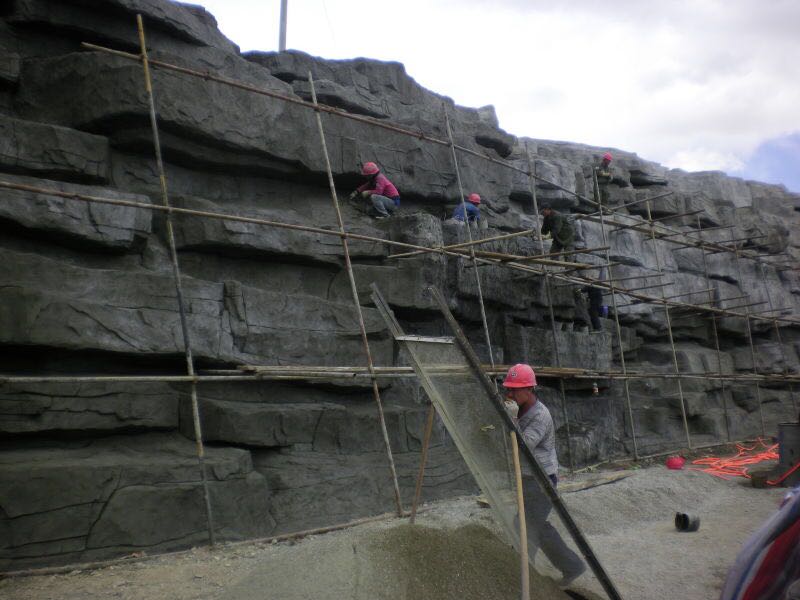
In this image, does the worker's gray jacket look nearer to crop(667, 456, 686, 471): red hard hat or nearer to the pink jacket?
the pink jacket

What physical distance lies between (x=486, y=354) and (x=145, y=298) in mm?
4648

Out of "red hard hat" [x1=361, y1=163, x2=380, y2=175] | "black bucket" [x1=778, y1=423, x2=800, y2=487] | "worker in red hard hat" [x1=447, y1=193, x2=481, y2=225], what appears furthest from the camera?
"worker in red hard hat" [x1=447, y1=193, x2=481, y2=225]

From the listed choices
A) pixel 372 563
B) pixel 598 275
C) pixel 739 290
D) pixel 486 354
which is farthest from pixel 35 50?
pixel 739 290

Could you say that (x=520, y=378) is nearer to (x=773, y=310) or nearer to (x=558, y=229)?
(x=558, y=229)

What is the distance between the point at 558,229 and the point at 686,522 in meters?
5.25

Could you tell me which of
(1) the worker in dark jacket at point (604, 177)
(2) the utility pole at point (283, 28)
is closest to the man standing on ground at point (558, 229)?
(1) the worker in dark jacket at point (604, 177)

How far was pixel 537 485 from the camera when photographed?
4664mm

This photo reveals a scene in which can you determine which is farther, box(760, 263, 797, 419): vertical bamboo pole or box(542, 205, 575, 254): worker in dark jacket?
box(760, 263, 797, 419): vertical bamboo pole

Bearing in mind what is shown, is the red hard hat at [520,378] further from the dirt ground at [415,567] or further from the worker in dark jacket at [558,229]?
the worker in dark jacket at [558,229]

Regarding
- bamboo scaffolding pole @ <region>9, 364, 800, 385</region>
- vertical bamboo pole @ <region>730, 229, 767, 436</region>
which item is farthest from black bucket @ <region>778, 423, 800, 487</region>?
vertical bamboo pole @ <region>730, 229, 767, 436</region>

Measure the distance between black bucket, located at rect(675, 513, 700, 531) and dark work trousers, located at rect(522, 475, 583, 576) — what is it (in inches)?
123

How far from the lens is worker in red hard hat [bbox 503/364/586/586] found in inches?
184

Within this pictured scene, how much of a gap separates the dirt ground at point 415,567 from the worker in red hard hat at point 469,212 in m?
4.46

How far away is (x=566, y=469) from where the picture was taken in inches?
396
